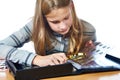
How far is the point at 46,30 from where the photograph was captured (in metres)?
1.18

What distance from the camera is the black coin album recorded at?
912mm

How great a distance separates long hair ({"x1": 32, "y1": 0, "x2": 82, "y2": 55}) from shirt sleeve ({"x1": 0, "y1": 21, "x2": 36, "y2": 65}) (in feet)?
0.15

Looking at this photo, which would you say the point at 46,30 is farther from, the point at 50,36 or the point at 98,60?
the point at 98,60

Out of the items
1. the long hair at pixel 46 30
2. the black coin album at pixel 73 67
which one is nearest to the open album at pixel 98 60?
the black coin album at pixel 73 67

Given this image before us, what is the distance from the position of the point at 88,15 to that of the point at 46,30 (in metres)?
0.26

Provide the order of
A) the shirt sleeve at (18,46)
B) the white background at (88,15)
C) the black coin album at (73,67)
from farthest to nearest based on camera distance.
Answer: the white background at (88,15)
the shirt sleeve at (18,46)
the black coin album at (73,67)

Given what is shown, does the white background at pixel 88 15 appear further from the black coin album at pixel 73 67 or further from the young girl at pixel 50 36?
the black coin album at pixel 73 67

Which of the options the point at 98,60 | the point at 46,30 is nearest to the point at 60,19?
the point at 46,30

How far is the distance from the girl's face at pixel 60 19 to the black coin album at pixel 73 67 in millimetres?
134

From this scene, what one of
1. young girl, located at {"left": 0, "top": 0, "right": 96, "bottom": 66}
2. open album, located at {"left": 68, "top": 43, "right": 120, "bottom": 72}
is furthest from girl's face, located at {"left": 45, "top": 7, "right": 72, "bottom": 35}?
open album, located at {"left": 68, "top": 43, "right": 120, "bottom": 72}

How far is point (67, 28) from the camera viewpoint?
3.74ft

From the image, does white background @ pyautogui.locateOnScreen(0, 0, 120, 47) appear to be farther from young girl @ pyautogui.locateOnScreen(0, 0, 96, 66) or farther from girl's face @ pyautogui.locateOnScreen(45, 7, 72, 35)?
girl's face @ pyautogui.locateOnScreen(45, 7, 72, 35)

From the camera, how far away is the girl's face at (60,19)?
42.3 inches

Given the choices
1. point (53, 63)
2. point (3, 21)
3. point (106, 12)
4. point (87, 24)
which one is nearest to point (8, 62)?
point (53, 63)
